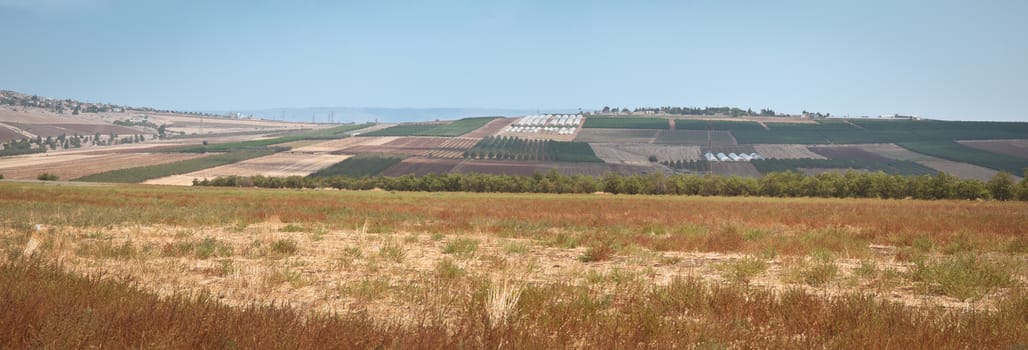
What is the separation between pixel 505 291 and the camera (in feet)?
20.6

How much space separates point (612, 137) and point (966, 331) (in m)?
180

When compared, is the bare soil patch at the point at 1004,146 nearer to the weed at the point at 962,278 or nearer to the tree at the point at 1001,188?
the tree at the point at 1001,188

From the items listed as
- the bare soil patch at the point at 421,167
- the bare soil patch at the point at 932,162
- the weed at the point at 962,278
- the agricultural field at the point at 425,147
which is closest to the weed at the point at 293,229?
the weed at the point at 962,278

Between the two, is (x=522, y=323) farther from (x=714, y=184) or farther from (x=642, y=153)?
(x=642, y=153)

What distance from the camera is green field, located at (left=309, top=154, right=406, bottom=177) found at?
117062 millimetres

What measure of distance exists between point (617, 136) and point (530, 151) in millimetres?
40580

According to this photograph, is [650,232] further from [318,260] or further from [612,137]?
[612,137]

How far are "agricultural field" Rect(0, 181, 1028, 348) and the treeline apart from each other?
60.2m

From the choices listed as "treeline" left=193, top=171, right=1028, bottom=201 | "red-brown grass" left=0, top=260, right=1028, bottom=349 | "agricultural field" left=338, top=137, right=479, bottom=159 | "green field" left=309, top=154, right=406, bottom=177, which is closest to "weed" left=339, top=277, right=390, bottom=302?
"red-brown grass" left=0, top=260, right=1028, bottom=349

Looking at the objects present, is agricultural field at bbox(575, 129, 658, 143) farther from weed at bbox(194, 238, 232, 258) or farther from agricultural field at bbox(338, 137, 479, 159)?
weed at bbox(194, 238, 232, 258)

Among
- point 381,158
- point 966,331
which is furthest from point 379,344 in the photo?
point 381,158

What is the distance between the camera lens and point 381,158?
140 metres

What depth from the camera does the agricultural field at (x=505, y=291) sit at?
200 inches

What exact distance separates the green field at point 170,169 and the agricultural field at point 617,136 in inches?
3812
